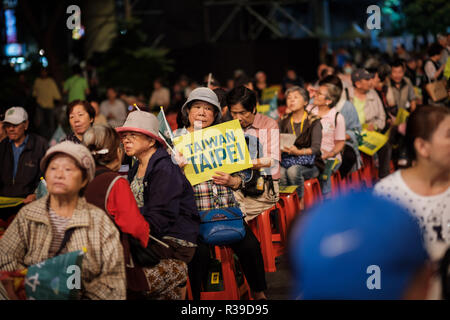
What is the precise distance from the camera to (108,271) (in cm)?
428

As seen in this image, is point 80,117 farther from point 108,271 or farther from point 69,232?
point 108,271

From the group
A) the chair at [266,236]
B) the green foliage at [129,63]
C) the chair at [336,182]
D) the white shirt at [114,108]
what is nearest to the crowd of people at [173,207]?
the chair at [266,236]

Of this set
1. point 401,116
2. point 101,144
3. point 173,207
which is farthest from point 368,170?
point 101,144

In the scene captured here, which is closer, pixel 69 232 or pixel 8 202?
pixel 69 232

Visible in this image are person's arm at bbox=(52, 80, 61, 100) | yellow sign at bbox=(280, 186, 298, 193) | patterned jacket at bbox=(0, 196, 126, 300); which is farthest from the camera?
person's arm at bbox=(52, 80, 61, 100)

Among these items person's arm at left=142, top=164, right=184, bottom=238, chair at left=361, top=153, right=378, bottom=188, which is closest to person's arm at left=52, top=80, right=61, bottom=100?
chair at left=361, top=153, right=378, bottom=188

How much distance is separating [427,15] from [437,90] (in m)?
26.5

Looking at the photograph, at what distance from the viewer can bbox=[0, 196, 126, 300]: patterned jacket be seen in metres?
4.25

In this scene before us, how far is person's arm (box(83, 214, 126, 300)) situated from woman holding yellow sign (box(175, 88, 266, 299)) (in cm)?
150

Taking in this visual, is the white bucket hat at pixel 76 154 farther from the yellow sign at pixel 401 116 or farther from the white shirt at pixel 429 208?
the yellow sign at pixel 401 116

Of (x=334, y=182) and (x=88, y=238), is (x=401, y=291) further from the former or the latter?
(x=334, y=182)

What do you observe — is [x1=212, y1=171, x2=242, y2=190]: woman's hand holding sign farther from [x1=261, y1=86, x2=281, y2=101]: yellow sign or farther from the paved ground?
[x1=261, y1=86, x2=281, y2=101]: yellow sign

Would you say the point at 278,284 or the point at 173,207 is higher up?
the point at 173,207

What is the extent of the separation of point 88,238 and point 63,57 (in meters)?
32.3
